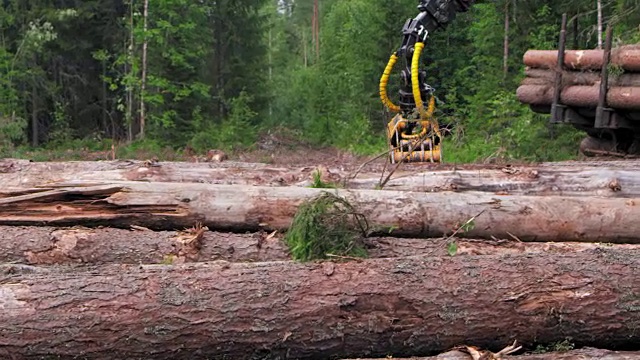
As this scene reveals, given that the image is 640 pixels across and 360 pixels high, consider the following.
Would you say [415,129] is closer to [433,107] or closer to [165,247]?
[433,107]

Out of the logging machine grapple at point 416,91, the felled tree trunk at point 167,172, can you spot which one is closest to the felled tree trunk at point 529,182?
the felled tree trunk at point 167,172

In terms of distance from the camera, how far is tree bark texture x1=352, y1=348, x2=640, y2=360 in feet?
11.5

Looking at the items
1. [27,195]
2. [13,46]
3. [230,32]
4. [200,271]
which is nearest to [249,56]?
[230,32]

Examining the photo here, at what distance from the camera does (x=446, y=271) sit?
12.7 ft

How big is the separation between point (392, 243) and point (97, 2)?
22975 millimetres

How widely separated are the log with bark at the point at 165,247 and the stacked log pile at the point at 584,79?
562 centimetres

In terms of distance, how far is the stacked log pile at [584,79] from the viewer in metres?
9.97

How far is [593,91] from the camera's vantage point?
10609 mm

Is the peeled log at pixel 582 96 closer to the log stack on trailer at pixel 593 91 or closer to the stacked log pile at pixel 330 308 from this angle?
the log stack on trailer at pixel 593 91

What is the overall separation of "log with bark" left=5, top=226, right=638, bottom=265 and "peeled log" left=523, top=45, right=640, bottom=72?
5.73m

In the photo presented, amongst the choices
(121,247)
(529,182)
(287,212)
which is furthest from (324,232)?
(529,182)

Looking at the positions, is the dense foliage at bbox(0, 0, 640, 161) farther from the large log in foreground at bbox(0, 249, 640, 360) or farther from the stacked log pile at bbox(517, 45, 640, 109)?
the large log in foreground at bbox(0, 249, 640, 360)

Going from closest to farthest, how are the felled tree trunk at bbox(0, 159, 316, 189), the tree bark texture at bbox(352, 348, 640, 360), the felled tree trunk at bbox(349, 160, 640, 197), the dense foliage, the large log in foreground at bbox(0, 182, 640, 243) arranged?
the tree bark texture at bbox(352, 348, 640, 360) < the large log in foreground at bbox(0, 182, 640, 243) < the felled tree trunk at bbox(349, 160, 640, 197) < the felled tree trunk at bbox(0, 159, 316, 189) < the dense foliage

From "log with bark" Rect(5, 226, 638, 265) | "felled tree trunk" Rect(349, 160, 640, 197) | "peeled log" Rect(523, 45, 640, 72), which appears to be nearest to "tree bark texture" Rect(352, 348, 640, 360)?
"log with bark" Rect(5, 226, 638, 265)
